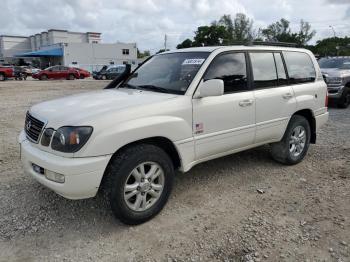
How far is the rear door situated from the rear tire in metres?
7.15

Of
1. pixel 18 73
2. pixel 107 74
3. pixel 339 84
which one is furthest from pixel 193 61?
pixel 107 74

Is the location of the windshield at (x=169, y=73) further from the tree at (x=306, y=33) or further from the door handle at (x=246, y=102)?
the tree at (x=306, y=33)

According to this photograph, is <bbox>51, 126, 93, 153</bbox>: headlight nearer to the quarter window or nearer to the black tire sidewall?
the quarter window

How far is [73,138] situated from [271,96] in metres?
2.79

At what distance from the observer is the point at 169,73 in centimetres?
434

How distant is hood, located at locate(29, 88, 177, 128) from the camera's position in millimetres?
3248

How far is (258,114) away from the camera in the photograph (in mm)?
4555

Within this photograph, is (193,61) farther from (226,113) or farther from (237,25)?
(237,25)

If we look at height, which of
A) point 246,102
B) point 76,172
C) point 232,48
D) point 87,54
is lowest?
point 76,172

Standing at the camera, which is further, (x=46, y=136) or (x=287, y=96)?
(x=287, y=96)

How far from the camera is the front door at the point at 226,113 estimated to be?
3.93 metres

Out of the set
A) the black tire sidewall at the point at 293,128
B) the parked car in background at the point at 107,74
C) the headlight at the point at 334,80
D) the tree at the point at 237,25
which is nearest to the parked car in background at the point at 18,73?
the parked car in background at the point at 107,74

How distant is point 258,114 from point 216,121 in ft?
2.64

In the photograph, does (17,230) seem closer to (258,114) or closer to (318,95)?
(258,114)
